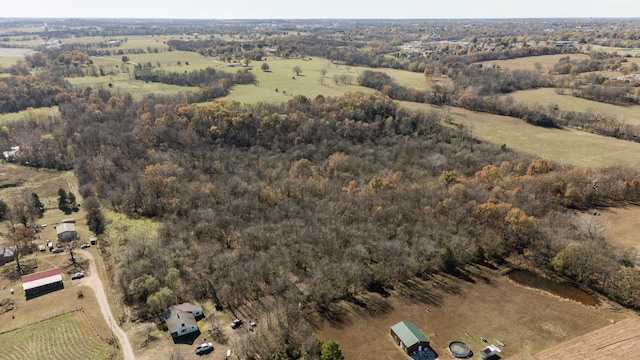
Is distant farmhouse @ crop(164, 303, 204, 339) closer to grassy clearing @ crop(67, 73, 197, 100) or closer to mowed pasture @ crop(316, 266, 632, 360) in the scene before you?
mowed pasture @ crop(316, 266, 632, 360)

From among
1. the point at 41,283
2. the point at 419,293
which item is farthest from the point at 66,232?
the point at 419,293

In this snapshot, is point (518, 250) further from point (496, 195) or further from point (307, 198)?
point (307, 198)

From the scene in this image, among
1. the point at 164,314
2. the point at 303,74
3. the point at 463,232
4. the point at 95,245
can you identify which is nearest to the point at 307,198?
the point at 463,232

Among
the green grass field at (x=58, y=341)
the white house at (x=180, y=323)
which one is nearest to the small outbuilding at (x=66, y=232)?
the green grass field at (x=58, y=341)

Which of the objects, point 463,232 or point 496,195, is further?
point 496,195

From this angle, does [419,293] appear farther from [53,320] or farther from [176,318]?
[53,320]

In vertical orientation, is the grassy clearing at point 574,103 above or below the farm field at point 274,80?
below

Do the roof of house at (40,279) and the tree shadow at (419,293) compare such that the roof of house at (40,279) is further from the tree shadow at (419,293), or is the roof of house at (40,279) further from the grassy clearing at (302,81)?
the grassy clearing at (302,81)
